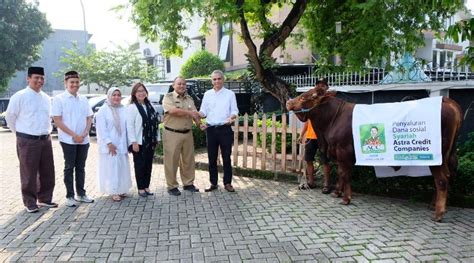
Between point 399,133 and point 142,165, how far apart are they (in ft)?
12.5

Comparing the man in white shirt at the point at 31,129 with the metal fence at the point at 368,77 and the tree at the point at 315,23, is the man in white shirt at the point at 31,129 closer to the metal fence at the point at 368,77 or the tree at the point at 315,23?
the tree at the point at 315,23

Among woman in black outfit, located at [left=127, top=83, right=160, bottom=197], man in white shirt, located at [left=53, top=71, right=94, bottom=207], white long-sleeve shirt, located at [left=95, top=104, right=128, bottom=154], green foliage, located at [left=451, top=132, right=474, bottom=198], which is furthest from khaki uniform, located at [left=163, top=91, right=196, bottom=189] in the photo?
green foliage, located at [left=451, top=132, right=474, bottom=198]

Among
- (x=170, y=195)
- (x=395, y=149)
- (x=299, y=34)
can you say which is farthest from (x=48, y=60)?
(x=395, y=149)

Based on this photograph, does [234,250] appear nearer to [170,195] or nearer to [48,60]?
[170,195]

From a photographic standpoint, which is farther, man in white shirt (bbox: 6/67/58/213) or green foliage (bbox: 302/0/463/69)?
green foliage (bbox: 302/0/463/69)

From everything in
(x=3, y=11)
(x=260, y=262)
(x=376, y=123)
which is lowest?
(x=260, y=262)

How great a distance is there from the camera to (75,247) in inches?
171

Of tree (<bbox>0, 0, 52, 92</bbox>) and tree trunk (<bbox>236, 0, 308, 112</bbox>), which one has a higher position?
tree (<bbox>0, 0, 52, 92</bbox>)

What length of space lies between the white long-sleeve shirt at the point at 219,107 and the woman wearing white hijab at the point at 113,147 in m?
1.33

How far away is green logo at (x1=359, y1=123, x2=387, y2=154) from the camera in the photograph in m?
5.40

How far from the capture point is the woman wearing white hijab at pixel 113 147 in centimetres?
613

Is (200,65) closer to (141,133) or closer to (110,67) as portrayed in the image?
(110,67)

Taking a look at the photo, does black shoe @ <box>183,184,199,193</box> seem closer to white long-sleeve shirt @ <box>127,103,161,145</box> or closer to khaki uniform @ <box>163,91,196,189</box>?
khaki uniform @ <box>163,91,196,189</box>

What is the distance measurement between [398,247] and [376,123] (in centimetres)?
179
